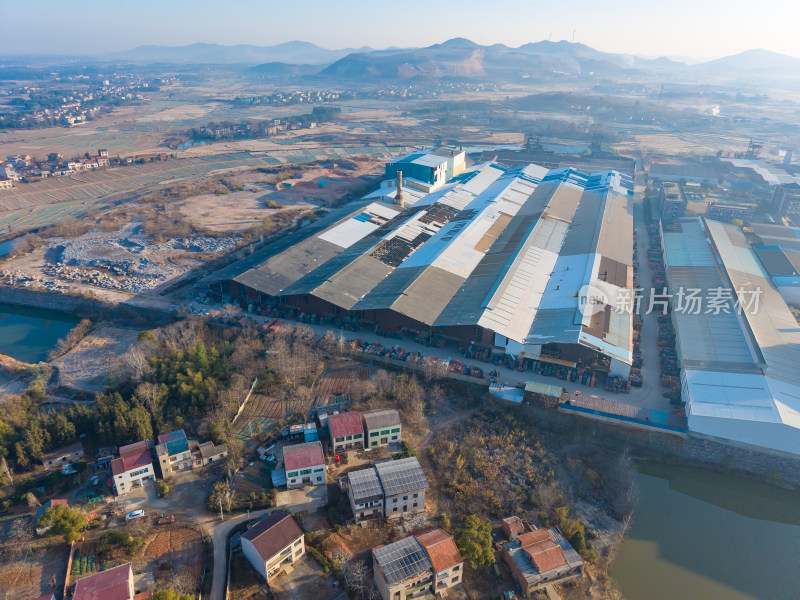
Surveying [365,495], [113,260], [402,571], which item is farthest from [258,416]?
[113,260]

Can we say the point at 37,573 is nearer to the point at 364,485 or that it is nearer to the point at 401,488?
the point at 364,485

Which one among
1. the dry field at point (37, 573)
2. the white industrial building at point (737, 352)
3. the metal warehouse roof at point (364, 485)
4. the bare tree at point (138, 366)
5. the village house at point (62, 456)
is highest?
the white industrial building at point (737, 352)

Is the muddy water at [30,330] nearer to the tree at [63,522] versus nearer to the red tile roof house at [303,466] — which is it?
the tree at [63,522]

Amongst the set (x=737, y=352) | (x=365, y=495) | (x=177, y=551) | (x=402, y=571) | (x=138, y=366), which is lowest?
(x=177, y=551)

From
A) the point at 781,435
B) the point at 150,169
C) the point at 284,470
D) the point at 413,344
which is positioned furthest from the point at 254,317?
the point at 150,169

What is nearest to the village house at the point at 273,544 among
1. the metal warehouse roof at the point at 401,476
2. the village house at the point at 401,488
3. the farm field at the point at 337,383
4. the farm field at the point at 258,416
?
the village house at the point at 401,488

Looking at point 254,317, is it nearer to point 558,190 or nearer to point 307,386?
point 307,386
